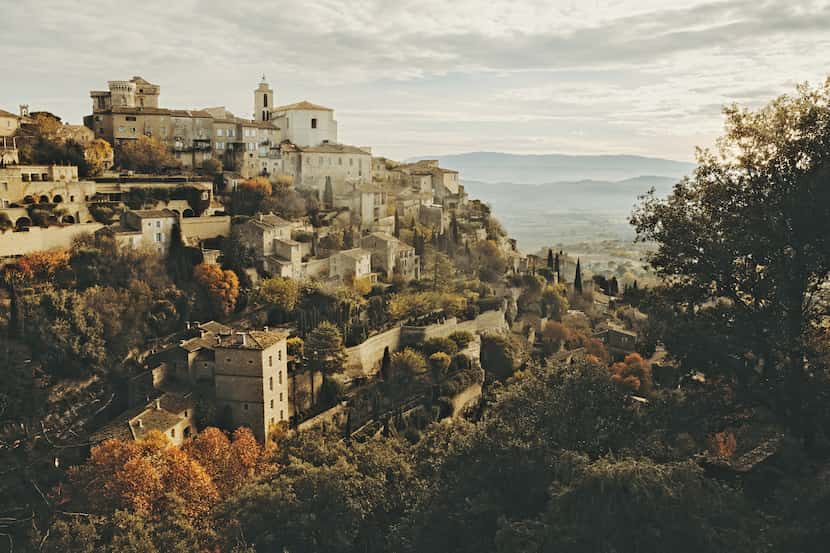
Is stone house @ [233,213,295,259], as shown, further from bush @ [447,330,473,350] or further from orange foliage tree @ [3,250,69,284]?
bush @ [447,330,473,350]

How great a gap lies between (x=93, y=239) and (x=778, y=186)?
27.3 meters

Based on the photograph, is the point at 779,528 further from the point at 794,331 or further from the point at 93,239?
the point at 93,239

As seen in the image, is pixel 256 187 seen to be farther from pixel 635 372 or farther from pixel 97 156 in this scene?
pixel 635 372

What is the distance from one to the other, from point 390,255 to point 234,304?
1032cm

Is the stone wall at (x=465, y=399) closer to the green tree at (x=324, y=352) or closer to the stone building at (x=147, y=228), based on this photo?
the green tree at (x=324, y=352)

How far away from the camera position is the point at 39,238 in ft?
94.4

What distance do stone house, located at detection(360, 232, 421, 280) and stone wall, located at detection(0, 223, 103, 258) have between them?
1388cm

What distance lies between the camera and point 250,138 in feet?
141

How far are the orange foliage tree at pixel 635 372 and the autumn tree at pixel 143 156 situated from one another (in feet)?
90.0

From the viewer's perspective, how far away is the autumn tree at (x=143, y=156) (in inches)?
1516

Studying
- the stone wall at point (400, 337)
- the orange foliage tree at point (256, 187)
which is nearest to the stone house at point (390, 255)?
the stone wall at point (400, 337)

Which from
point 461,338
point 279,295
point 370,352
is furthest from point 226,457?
point 461,338

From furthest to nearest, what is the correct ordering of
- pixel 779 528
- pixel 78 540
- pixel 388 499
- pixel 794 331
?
pixel 388 499
pixel 78 540
pixel 794 331
pixel 779 528

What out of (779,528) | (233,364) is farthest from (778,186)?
(233,364)
